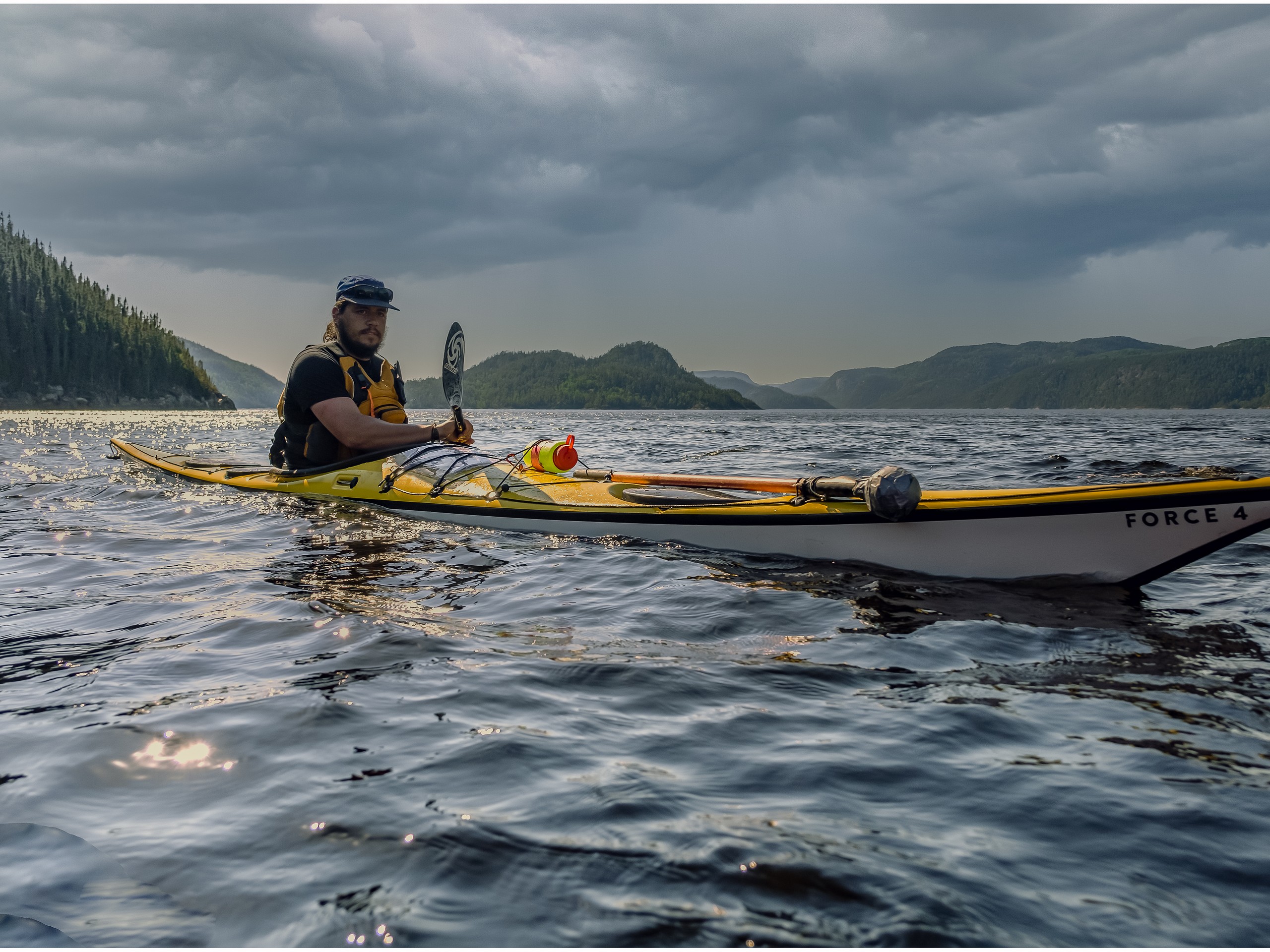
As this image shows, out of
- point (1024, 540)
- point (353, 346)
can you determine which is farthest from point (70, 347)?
point (1024, 540)

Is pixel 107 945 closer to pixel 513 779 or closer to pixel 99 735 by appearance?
pixel 513 779

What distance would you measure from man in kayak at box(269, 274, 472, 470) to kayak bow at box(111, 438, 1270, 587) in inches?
28.2

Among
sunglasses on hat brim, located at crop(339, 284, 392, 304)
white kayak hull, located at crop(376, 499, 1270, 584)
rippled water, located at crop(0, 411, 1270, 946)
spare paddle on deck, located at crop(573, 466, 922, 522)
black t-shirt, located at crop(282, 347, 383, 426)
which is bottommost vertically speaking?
rippled water, located at crop(0, 411, 1270, 946)

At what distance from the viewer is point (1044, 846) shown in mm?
2480

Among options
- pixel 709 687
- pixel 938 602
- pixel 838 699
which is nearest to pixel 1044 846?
pixel 838 699

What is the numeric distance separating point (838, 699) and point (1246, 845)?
61.7 inches

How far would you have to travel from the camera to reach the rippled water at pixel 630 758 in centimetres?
216

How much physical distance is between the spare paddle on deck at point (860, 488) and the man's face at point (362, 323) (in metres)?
3.79

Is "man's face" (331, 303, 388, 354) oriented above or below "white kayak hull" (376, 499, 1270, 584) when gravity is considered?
above

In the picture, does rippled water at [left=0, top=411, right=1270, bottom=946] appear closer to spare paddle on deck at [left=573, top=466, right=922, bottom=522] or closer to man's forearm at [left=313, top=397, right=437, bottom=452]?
spare paddle on deck at [left=573, top=466, right=922, bottom=522]

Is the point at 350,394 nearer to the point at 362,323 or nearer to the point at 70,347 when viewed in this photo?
the point at 362,323

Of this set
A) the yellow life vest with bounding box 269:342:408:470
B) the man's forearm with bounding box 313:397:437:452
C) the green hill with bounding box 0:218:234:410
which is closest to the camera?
the man's forearm with bounding box 313:397:437:452

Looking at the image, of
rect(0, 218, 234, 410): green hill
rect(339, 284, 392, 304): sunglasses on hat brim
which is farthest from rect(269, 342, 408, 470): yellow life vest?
rect(0, 218, 234, 410): green hill

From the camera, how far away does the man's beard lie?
29.9ft
